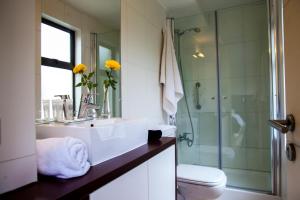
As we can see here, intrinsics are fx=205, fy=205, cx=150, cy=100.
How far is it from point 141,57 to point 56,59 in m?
0.91

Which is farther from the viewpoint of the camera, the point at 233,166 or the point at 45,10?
the point at 233,166

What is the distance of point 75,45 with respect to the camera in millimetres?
1251

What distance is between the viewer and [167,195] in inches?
52.0

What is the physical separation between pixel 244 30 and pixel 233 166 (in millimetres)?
1776

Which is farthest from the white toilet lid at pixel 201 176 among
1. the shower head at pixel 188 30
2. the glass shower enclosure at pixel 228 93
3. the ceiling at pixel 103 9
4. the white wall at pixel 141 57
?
the shower head at pixel 188 30

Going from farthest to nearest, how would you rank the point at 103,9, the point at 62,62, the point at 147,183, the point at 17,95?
the point at 103,9, the point at 62,62, the point at 147,183, the point at 17,95

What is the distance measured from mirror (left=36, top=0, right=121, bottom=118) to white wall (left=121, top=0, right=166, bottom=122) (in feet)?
0.28

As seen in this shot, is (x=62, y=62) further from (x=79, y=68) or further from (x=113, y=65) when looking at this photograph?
(x=113, y=65)

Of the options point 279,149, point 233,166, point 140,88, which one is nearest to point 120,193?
point 140,88

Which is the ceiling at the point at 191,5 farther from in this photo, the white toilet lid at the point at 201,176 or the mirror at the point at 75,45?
the white toilet lid at the point at 201,176

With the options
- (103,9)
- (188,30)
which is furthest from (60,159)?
(188,30)

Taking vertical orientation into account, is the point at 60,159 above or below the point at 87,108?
below

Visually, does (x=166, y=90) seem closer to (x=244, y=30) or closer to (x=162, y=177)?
(x=162, y=177)

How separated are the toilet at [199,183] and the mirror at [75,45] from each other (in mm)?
732
